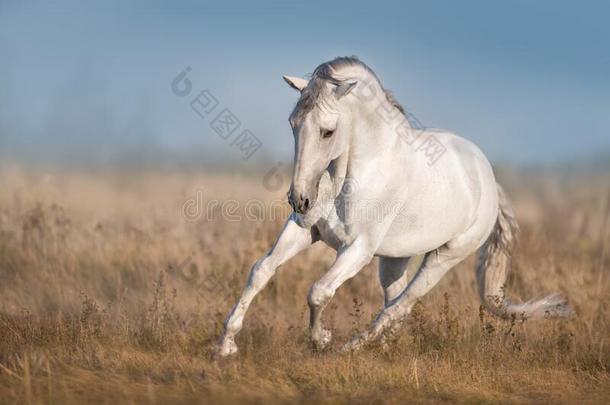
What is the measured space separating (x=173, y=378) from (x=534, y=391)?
250 centimetres

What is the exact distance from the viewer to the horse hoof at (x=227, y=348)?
562 centimetres

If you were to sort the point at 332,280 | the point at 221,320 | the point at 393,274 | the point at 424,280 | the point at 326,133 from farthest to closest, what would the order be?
1. the point at 393,274
2. the point at 221,320
3. the point at 424,280
4. the point at 332,280
5. the point at 326,133

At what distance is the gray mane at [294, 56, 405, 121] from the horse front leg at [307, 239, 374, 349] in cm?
112

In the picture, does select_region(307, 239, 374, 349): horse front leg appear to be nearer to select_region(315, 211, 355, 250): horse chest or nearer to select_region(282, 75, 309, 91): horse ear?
select_region(315, 211, 355, 250): horse chest

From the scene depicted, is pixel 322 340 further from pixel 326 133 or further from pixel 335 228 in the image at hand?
pixel 326 133

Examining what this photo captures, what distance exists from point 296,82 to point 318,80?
33 centimetres

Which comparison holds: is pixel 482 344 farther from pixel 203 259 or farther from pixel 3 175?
pixel 3 175

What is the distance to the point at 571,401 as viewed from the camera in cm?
526

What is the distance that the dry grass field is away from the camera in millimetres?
5020

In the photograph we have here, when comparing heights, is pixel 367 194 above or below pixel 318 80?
below

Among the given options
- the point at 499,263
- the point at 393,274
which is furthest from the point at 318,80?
the point at 499,263

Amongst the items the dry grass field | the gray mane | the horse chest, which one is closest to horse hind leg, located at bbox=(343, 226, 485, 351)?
the dry grass field

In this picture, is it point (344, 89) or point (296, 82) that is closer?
point (344, 89)

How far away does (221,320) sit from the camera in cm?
696
